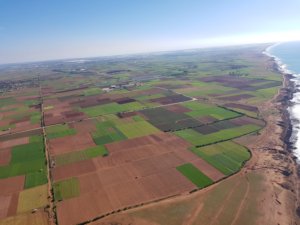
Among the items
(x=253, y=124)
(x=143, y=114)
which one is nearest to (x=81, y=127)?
(x=143, y=114)

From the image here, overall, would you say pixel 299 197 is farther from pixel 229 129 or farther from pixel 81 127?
pixel 81 127

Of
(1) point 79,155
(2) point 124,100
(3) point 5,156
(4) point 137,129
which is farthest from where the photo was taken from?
(2) point 124,100

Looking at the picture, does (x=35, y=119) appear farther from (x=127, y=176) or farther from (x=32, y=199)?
(x=127, y=176)

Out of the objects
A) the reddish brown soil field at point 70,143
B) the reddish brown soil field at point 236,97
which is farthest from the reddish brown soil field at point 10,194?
the reddish brown soil field at point 236,97

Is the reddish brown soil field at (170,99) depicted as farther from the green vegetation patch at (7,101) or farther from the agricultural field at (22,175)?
the green vegetation patch at (7,101)

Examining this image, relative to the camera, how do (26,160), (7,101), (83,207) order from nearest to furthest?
(83,207), (26,160), (7,101)

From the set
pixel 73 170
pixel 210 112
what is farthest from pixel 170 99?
pixel 73 170
